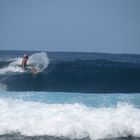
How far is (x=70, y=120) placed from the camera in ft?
35.9

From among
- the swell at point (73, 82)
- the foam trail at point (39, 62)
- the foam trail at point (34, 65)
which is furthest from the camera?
the foam trail at point (39, 62)

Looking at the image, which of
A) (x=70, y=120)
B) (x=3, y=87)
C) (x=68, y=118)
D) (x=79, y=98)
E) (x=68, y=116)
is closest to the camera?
(x=70, y=120)

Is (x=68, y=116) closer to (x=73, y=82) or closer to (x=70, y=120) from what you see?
(x=70, y=120)

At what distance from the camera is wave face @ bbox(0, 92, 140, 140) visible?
10.3 m

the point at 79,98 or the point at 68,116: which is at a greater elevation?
the point at 79,98

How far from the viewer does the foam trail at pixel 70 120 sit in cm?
1037

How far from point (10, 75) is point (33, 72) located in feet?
6.14

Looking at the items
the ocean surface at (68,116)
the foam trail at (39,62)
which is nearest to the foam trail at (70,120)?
the ocean surface at (68,116)

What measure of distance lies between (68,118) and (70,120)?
207 millimetres

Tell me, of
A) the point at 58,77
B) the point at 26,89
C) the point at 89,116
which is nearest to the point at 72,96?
the point at 89,116

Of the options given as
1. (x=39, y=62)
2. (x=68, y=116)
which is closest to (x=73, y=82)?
(x=39, y=62)

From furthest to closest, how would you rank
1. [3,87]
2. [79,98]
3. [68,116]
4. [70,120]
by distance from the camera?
1. [3,87]
2. [79,98]
3. [68,116]
4. [70,120]

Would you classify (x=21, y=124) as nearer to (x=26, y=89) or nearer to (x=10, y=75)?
(x=26, y=89)

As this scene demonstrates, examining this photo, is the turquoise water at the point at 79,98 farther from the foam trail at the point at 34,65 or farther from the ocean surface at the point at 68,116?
the foam trail at the point at 34,65
